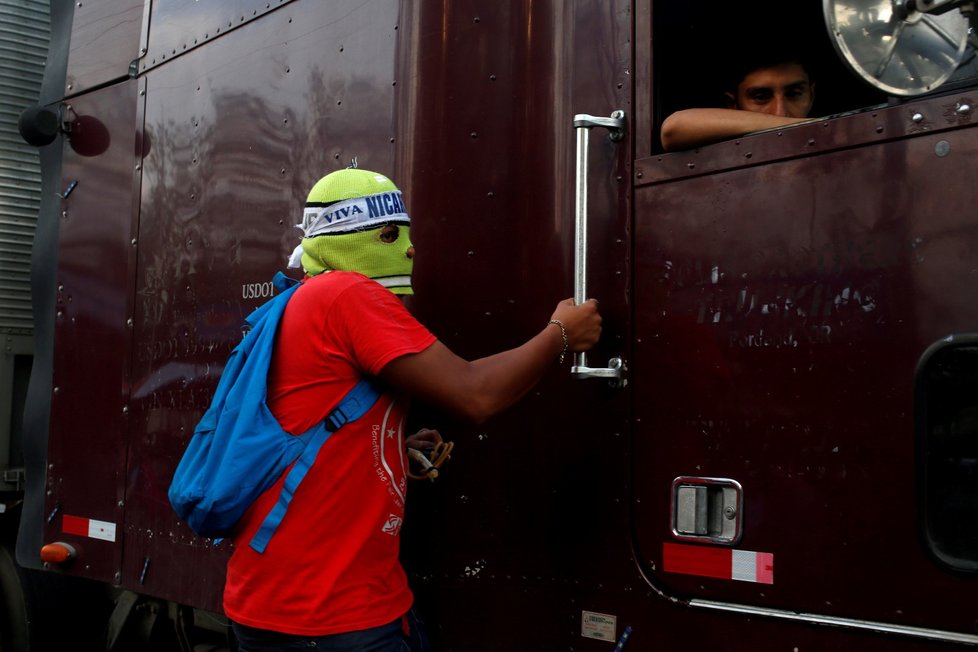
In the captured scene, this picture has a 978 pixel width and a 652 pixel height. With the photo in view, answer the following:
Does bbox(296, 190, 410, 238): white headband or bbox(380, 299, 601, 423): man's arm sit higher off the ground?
bbox(296, 190, 410, 238): white headband

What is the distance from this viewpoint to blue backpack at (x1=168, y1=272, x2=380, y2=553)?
6.61ft

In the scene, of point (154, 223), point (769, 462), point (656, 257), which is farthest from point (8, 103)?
point (769, 462)

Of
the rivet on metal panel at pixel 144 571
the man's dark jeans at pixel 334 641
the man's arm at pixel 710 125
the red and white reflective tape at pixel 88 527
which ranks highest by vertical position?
the man's arm at pixel 710 125

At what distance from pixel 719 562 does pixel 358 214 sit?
1.01m

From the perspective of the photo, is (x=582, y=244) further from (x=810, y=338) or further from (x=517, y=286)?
(x=810, y=338)

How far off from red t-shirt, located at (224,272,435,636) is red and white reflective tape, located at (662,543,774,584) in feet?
1.86

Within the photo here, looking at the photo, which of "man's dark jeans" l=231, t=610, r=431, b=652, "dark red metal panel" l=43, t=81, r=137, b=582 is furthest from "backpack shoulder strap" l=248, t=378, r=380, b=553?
"dark red metal panel" l=43, t=81, r=137, b=582

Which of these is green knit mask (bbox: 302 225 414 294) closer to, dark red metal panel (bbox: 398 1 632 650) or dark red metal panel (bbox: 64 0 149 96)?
dark red metal panel (bbox: 398 1 632 650)

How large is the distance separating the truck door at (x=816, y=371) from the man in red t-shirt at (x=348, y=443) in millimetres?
269

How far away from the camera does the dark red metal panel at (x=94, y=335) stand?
11.3 feet

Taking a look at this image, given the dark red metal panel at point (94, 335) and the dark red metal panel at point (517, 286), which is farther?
the dark red metal panel at point (94, 335)

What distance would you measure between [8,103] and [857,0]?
428 centimetres

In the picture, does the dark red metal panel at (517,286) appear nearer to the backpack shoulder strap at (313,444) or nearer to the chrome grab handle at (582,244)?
the chrome grab handle at (582,244)

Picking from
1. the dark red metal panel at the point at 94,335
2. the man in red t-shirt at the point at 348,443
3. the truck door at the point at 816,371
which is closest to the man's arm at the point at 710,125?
the truck door at the point at 816,371
